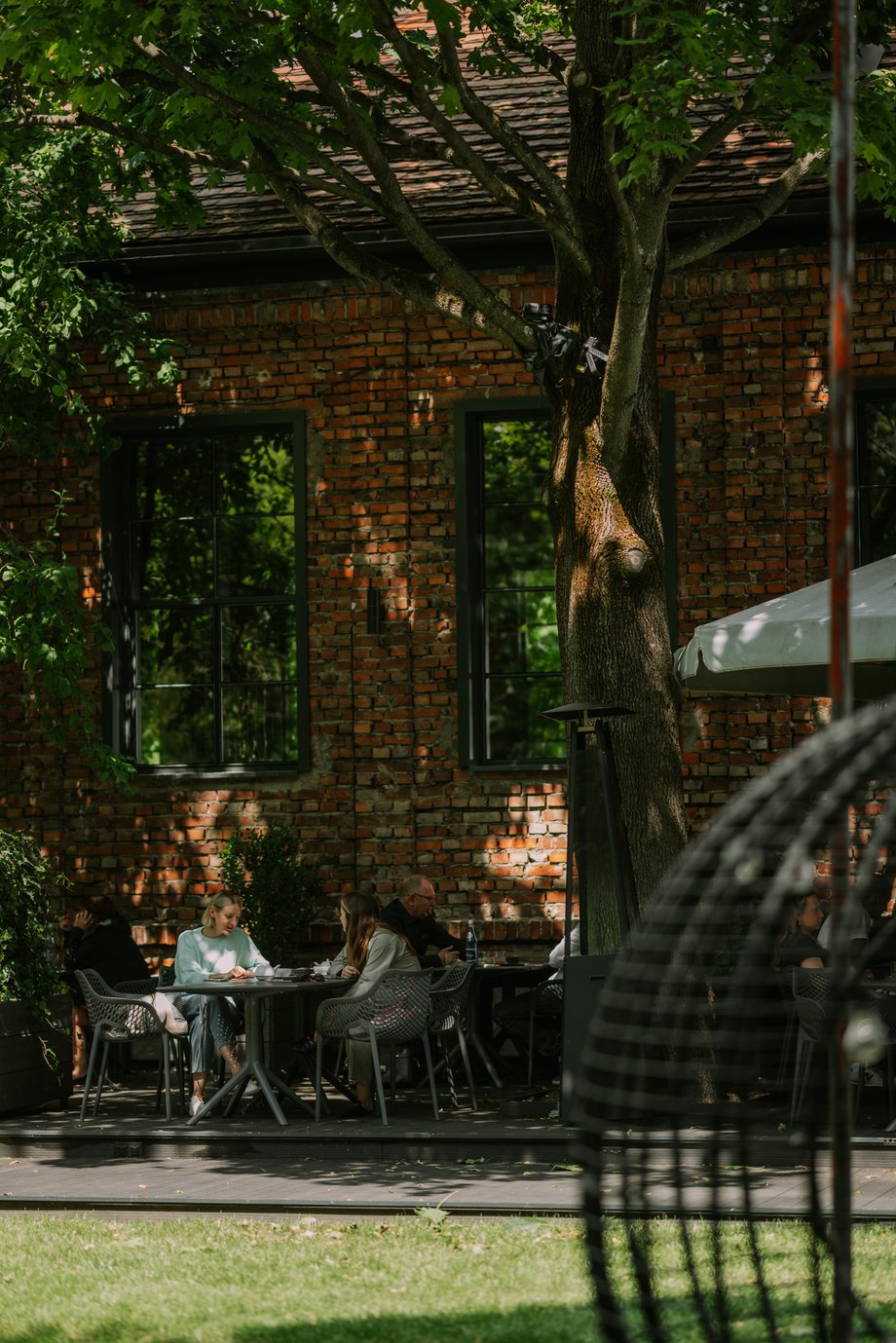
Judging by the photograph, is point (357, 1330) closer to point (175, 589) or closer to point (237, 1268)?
point (237, 1268)

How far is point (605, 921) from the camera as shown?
33.0 feet

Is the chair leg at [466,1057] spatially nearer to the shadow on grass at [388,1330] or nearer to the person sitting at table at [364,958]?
the person sitting at table at [364,958]

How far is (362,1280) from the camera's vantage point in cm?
654

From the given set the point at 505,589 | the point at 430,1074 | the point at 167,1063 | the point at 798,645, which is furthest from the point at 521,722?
the point at 798,645

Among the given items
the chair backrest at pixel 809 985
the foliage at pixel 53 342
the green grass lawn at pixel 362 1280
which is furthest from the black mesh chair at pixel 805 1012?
the foliage at pixel 53 342

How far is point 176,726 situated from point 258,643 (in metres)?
0.96

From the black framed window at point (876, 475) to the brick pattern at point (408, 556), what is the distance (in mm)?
376

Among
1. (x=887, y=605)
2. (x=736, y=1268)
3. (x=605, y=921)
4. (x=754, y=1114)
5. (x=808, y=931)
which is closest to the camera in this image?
(x=754, y=1114)

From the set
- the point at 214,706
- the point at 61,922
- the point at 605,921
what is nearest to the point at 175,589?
the point at 214,706

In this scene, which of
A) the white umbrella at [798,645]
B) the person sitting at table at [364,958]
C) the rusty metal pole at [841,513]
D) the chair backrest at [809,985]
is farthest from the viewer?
the person sitting at table at [364,958]

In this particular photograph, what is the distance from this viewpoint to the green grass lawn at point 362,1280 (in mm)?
5777

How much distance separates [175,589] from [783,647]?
7045 millimetres

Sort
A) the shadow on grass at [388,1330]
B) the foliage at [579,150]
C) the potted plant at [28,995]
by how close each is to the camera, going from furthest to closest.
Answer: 1. the potted plant at [28,995]
2. the foliage at [579,150]
3. the shadow on grass at [388,1330]

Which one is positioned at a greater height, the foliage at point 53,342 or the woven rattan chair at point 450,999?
the foliage at point 53,342
